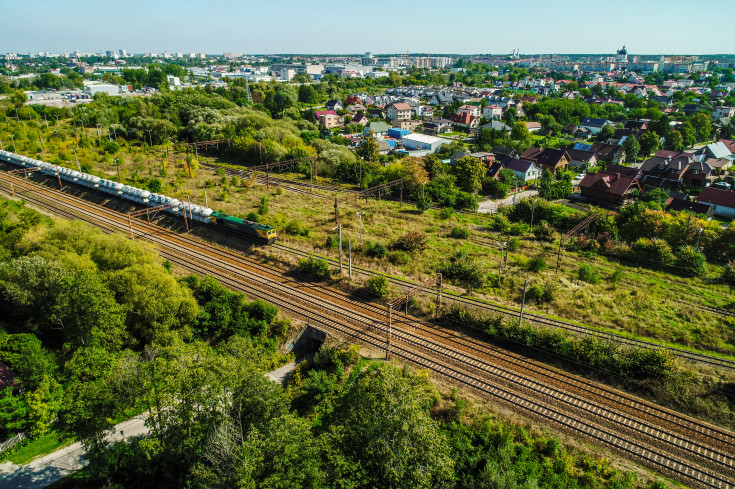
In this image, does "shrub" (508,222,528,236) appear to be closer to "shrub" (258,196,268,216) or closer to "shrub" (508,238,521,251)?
"shrub" (508,238,521,251)

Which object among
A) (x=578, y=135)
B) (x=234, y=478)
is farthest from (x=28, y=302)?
(x=578, y=135)

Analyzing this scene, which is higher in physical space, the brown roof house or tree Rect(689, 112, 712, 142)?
tree Rect(689, 112, 712, 142)

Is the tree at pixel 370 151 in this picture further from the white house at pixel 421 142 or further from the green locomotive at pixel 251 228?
the green locomotive at pixel 251 228

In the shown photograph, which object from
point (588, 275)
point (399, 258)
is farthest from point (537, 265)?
point (399, 258)

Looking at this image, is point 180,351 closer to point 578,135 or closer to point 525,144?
point 525,144

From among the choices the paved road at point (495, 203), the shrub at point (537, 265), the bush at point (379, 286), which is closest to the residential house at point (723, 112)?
the paved road at point (495, 203)

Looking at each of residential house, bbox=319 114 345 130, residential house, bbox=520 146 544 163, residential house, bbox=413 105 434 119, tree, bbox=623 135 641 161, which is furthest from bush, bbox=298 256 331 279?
residential house, bbox=413 105 434 119

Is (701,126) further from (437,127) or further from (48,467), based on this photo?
(48,467)
